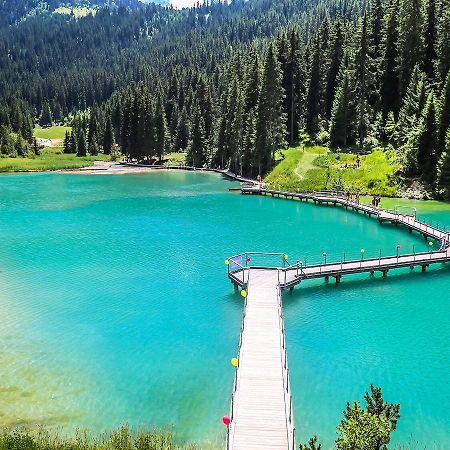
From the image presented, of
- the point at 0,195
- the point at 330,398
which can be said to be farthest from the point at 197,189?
the point at 330,398

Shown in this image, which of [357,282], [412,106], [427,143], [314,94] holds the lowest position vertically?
[357,282]

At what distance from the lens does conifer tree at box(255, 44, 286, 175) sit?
100375 mm

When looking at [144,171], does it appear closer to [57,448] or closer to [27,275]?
[27,275]

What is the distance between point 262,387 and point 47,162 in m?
134

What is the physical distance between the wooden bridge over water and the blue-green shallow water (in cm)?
128

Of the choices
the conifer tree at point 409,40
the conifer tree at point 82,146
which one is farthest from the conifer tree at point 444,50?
the conifer tree at point 82,146

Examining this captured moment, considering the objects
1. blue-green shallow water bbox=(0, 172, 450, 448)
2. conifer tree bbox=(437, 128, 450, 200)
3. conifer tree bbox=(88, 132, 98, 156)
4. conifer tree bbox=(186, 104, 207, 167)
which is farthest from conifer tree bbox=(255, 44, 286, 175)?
conifer tree bbox=(88, 132, 98, 156)

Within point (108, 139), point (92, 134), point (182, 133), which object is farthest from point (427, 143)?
point (92, 134)

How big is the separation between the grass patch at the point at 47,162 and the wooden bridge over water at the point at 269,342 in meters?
105

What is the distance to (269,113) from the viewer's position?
101 meters

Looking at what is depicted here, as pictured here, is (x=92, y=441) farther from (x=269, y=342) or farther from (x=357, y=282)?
(x=357, y=282)

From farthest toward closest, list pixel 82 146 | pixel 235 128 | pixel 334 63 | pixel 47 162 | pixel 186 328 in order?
pixel 82 146 → pixel 47 162 → pixel 235 128 → pixel 334 63 → pixel 186 328

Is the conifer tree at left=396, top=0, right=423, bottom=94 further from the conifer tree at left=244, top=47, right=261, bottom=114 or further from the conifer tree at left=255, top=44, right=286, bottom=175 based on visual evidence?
the conifer tree at left=244, top=47, right=261, bottom=114

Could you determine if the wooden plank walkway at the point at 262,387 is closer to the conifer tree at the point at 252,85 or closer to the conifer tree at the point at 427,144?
the conifer tree at the point at 427,144
